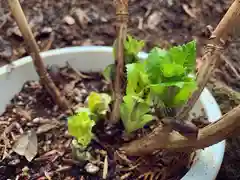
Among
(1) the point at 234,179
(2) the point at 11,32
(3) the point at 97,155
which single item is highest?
(2) the point at 11,32

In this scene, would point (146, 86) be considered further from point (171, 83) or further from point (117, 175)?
point (117, 175)

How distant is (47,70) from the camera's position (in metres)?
1.08

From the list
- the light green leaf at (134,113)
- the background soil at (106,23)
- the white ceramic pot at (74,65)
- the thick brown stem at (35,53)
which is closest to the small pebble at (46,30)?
the background soil at (106,23)

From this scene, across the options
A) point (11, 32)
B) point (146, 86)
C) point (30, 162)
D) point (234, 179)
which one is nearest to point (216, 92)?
point (234, 179)

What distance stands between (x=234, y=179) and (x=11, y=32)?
27.1 inches

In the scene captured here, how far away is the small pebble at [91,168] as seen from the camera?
0.85 meters

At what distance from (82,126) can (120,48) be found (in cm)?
17

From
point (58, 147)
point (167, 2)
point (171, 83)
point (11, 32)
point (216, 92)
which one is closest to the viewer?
point (171, 83)

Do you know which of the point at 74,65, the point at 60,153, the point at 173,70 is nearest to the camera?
the point at 173,70

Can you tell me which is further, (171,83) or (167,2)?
(167,2)

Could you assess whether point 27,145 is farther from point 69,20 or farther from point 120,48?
point 69,20

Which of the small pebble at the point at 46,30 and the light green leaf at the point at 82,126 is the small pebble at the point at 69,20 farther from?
the light green leaf at the point at 82,126

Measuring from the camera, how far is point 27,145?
0.92m

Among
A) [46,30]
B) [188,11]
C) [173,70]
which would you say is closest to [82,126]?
[173,70]
